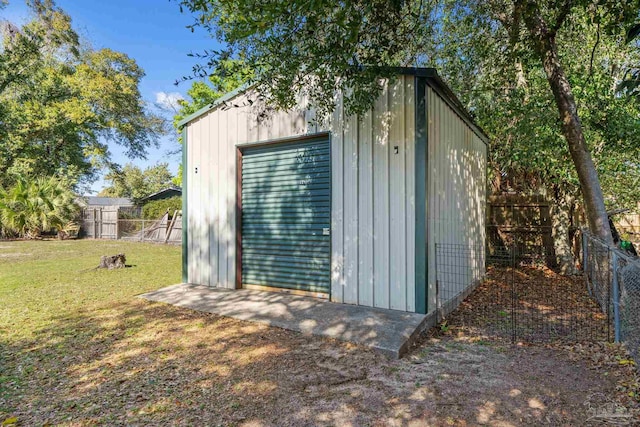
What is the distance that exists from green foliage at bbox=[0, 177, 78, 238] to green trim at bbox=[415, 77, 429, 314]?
17.2 meters

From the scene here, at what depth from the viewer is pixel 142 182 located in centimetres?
4309

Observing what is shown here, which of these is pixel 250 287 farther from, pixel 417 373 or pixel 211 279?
pixel 417 373

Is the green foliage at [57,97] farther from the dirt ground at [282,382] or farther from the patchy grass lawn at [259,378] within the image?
the dirt ground at [282,382]

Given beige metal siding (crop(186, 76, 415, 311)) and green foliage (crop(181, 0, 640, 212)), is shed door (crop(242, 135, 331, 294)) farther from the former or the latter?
green foliage (crop(181, 0, 640, 212))

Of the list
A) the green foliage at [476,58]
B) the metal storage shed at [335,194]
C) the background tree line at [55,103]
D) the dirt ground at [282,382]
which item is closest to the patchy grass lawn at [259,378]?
the dirt ground at [282,382]

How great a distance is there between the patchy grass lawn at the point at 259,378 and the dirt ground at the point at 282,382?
0.04 feet

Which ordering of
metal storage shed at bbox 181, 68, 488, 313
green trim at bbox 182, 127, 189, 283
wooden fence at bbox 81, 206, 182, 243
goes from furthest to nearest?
wooden fence at bbox 81, 206, 182, 243
green trim at bbox 182, 127, 189, 283
metal storage shed at bbox 181, 68, 488, 313

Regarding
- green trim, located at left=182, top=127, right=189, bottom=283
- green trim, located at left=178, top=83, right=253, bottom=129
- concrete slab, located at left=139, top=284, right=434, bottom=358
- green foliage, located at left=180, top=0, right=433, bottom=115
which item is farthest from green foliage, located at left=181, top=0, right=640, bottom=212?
concrete slab, located at left=139, top=284, right=434, bottom=358

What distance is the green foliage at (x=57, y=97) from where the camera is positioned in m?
18.7

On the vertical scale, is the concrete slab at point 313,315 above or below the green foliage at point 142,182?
below

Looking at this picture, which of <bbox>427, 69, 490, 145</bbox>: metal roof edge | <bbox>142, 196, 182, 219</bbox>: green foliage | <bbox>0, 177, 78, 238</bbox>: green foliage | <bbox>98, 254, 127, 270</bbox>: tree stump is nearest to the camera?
<bbox>427, 69, 490, 145</bbox>: metal roof edge

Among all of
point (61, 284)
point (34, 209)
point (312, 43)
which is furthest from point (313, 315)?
point (34, 209)

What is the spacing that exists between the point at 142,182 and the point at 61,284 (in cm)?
4057

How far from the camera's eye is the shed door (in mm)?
5047
